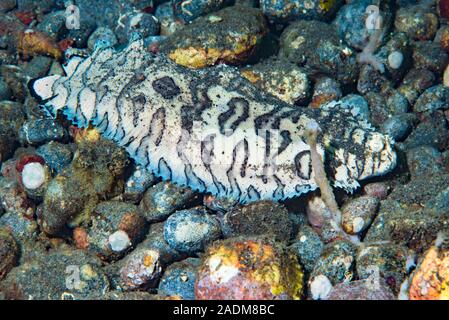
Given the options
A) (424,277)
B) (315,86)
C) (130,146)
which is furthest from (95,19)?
(424,277)

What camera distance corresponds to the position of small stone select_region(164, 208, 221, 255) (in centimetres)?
580

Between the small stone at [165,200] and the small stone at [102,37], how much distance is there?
149 inches

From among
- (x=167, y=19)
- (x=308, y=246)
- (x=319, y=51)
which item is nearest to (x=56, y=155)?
(x=167, y=19)

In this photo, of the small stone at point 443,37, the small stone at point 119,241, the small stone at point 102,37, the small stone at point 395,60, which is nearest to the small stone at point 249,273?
the small stone at point 119,241

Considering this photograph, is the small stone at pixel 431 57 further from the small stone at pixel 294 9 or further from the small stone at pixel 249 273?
the small stone at pixel 249 273

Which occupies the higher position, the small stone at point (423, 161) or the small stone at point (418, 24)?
the small stone at point (418, 24)

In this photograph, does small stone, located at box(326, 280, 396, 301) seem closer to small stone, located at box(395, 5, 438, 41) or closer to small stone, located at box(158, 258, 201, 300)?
small stone, located at box(158, 258, 201, 300)

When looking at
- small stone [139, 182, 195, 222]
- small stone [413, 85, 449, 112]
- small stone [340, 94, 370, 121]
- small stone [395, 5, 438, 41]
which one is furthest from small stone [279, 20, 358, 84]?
small stone [139, 182, 195, 222]

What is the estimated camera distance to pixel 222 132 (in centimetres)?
605

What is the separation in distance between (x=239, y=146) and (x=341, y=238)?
1.96 meters

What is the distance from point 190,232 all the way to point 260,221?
3.28ft

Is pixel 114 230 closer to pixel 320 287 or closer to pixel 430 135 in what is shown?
pixel 320 287

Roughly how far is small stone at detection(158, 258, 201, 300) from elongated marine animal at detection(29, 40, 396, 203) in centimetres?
118

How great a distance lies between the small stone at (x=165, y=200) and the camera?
6.29 meters
